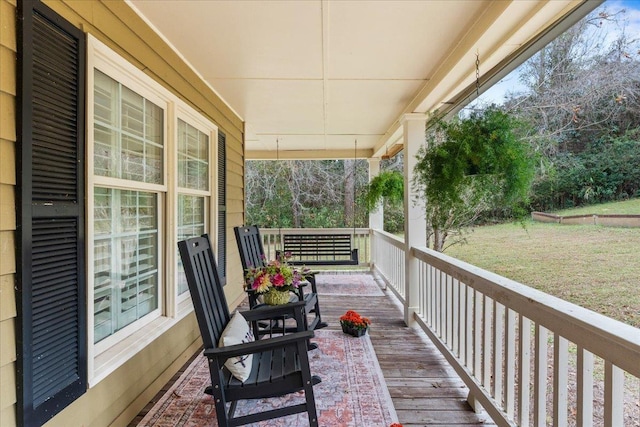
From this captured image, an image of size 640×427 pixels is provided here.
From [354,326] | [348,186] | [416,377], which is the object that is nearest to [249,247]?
[354,326]

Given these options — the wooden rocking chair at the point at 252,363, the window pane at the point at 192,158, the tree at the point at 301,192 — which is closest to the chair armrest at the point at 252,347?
the wooden rocking chair at the point at 252,363

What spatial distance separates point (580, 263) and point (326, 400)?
1613mm

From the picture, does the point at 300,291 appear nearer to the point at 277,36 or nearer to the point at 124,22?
the point at 277,36

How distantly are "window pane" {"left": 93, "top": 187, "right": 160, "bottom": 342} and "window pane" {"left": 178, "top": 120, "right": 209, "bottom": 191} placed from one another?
500 mm

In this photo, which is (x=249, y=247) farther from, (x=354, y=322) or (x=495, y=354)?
(x=495, y=354)

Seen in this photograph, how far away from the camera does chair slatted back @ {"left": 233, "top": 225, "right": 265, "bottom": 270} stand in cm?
331

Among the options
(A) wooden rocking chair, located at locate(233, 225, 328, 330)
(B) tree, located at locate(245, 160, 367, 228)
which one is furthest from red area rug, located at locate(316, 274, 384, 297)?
(B) tree, located at locate(245, 160, 367, 228)

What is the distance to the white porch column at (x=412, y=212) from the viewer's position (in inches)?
139

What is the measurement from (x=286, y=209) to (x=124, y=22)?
28.8 ft

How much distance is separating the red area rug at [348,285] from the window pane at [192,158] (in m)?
2.56

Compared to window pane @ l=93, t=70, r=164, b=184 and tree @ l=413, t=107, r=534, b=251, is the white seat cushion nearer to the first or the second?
window pane @ l=93, t=70, r=164, b=184

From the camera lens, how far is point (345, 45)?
2340 millimetres

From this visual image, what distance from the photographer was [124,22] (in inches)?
75.6

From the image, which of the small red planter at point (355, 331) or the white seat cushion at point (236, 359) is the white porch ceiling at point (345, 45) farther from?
the small red planter at point (355, 331)
